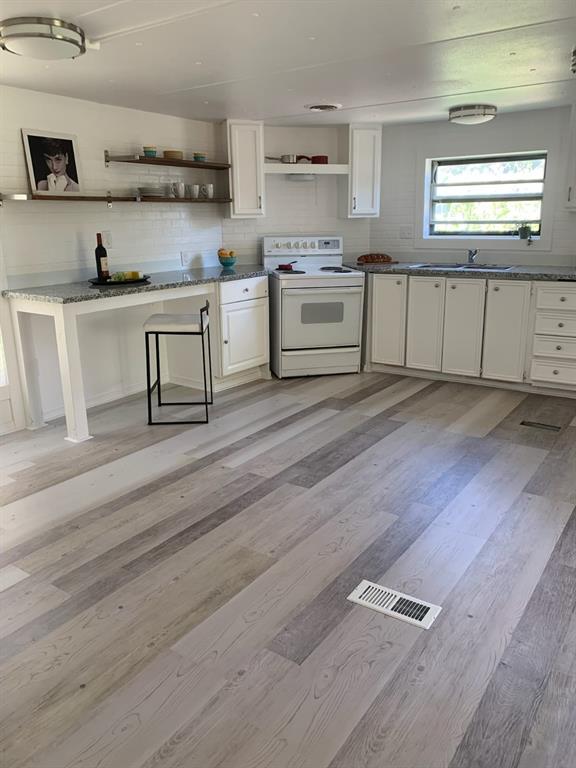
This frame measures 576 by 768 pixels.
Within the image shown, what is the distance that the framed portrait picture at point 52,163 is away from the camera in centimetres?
377

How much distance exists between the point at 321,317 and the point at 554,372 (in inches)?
74.6

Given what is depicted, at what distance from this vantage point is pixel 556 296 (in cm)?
438

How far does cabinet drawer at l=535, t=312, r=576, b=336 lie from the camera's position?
436 cm

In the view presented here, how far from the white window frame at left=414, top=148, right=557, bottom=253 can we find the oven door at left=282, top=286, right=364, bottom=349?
99cm

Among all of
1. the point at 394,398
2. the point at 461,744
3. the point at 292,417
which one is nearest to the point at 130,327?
the point at 292,417

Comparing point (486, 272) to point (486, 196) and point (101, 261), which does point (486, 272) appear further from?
point (101, 261)

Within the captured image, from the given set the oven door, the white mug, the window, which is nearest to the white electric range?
the oven door

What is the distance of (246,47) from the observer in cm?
296

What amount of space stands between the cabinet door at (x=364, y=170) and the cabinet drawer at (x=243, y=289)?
123cm

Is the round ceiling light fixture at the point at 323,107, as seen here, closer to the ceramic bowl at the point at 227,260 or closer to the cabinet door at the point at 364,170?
the cabinet door at the point at 364,170

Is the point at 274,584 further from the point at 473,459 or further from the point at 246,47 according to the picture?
the point at 246,47

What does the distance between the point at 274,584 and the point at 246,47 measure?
2.56 m

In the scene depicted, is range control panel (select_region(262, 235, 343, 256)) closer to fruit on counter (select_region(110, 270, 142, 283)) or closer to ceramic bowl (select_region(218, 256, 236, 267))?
ceramic bowl (select_region(218, 256, 236, 267))

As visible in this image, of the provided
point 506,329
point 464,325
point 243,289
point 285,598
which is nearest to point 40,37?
point 243,289
